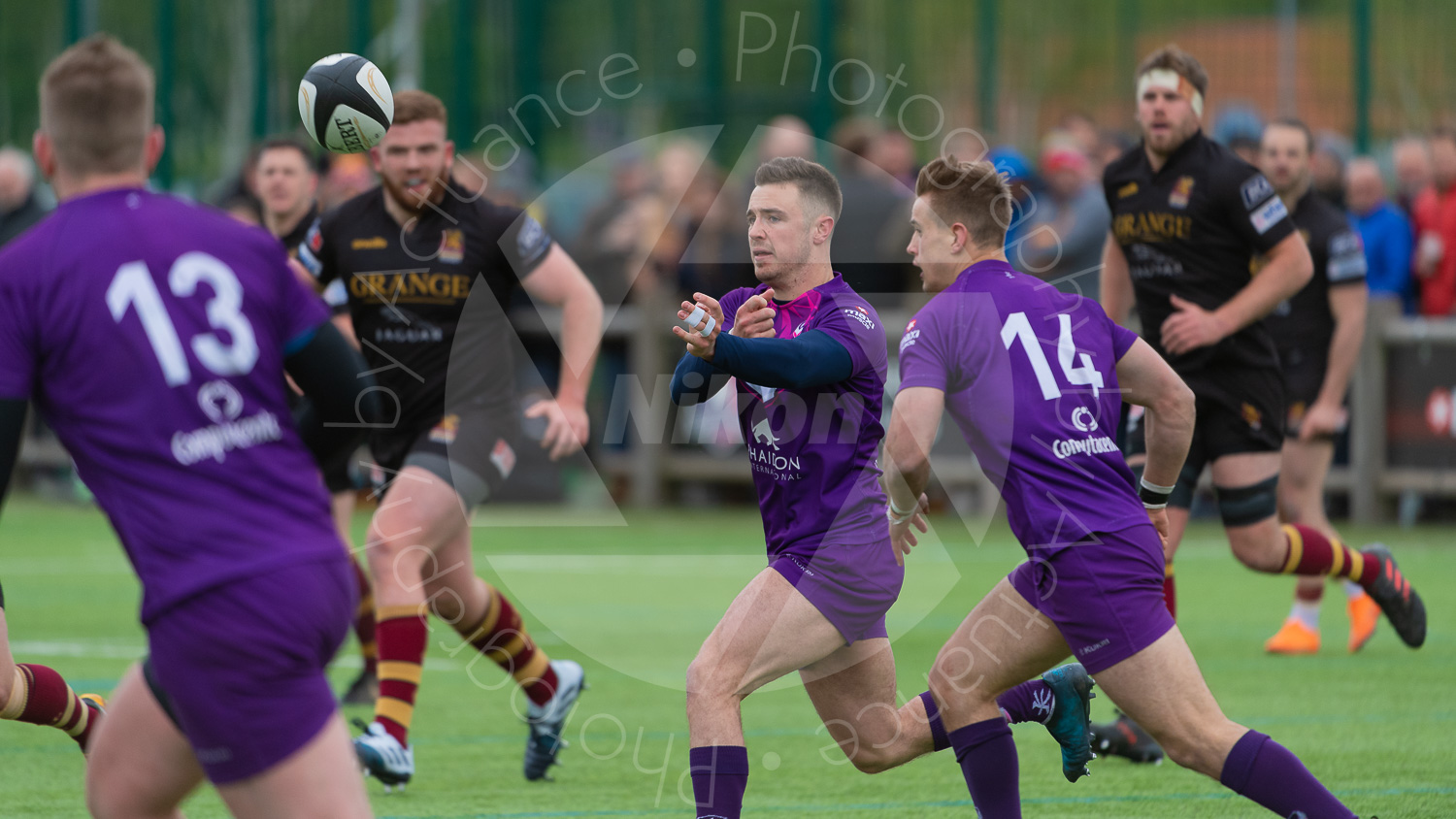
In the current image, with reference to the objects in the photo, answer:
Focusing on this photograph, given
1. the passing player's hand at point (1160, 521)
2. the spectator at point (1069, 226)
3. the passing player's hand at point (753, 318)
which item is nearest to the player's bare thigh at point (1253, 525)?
the passing player's hand at point (1160, 521)

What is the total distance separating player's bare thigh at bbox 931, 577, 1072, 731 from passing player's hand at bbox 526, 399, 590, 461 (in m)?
2.00

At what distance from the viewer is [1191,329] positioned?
7.23 m

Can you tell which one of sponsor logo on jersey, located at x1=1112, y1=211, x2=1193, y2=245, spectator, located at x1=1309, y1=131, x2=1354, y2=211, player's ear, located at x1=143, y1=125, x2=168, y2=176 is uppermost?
player's ear, located at x1=143, y1=125, x2=168, y2=176

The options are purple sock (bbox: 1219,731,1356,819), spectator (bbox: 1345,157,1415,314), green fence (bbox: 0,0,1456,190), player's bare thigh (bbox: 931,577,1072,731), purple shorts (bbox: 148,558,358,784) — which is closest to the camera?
purple shorts (bbox: 148,558,358,784)

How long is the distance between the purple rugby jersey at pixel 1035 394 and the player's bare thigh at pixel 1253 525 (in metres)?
2.98

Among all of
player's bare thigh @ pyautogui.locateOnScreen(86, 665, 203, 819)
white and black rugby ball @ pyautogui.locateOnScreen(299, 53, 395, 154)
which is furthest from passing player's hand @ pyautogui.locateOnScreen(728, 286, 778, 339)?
white and black rugby ball @ pyautogui.locateOnScreen(299, 53, 395, 154)

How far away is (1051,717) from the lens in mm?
5227

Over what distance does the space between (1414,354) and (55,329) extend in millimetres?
12843

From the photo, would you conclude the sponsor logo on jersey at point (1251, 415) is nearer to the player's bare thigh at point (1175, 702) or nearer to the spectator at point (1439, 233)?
the player's bare thigh at point (1175, 702)

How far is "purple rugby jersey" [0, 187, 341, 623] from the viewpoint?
3.36 metres

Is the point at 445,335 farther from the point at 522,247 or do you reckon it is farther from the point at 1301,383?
the point at 1301,383

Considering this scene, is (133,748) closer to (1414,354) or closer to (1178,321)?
(1178,321)

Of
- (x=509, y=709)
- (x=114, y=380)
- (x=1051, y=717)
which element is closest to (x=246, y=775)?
(x=114, y=380)

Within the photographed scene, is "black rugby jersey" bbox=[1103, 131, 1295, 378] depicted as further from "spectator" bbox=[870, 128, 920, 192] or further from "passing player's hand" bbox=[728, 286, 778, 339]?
"spectator" bbox=[870, 128, 920, 192]
